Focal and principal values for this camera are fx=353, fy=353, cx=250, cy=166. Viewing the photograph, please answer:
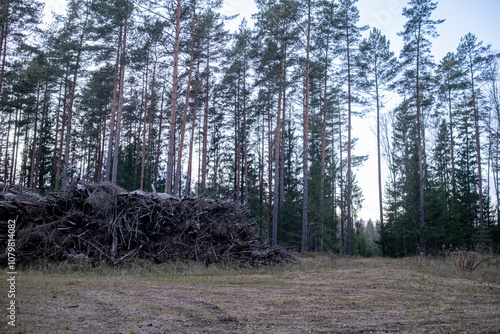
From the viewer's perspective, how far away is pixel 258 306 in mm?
5129

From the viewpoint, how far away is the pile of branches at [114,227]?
959 cm

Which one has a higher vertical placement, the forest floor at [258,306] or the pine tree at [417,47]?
the pine tree at [417,47]

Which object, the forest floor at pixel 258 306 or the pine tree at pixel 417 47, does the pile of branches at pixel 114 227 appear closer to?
the forest floor at pixel 258 306

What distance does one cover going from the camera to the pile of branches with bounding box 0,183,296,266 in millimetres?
9594

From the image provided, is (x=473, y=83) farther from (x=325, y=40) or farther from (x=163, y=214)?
(x=163, y=214)

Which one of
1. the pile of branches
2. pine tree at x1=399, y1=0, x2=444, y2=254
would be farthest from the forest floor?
pine tree at x1=399, y1=0, x2=444, y2=254

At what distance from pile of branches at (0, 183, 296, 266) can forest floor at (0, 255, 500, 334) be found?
166 cm

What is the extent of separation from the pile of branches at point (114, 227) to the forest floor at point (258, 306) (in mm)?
1655

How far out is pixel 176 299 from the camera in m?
5.47

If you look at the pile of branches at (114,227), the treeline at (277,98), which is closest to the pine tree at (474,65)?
the treeline at (277,98)

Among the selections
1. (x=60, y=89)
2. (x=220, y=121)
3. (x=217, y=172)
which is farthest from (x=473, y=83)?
(x=60, y=89)

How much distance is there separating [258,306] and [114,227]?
617 cm

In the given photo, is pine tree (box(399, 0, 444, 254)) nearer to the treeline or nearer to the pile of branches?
the treeline

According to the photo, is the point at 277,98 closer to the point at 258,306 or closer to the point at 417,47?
the point at 417,47
